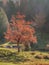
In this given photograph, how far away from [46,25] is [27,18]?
762cm

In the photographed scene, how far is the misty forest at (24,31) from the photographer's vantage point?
42.9 m

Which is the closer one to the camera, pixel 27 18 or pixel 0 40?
pixel 0 40

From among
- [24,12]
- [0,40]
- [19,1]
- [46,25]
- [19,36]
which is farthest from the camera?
[19,1]

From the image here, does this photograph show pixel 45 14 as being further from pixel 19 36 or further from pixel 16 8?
pixel 19 36

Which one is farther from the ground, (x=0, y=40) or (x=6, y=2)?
(x=6, y=2)

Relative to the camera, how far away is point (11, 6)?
88500 mm

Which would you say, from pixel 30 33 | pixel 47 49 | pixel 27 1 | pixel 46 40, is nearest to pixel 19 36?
pixel 30 33

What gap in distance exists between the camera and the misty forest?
42.9 meters

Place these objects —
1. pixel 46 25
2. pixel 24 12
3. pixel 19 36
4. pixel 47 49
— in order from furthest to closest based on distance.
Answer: pixel 24 12 → pixel 46 25 → pixel 47 49 → pixel 19 36

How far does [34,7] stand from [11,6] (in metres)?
8.13

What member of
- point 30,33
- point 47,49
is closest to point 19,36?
point 30,33

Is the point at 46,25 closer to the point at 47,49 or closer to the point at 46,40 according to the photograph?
the point at 46,40

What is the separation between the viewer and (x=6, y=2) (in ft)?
303

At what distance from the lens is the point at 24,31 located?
160 feet
